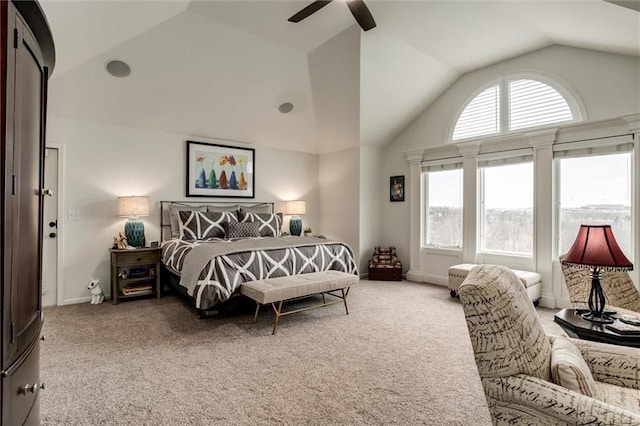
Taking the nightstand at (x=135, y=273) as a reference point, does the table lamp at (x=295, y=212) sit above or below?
above

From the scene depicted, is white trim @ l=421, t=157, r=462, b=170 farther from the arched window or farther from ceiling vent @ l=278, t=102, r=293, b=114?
ceiling vent @ l=278, t=102, r=293, b=114

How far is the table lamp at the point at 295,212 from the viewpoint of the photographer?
6.00m

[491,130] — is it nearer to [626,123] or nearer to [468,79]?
[468,79]

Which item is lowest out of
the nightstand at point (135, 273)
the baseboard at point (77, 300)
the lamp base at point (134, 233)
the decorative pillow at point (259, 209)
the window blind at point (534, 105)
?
the baseboard at point (77, 300)

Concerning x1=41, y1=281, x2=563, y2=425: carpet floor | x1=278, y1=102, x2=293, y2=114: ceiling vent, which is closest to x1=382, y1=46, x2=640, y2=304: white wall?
x1=41, y1=281, x2=563, y2=425: carpet floor

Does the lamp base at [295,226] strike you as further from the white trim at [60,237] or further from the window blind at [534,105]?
the window blind at [534,105]

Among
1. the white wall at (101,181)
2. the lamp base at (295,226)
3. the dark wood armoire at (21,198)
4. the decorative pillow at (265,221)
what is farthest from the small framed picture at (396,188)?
the dark wood armoire at (21,198)

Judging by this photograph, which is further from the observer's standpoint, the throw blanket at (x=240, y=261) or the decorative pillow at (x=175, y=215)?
the decorative pillow at (x=175, y=215)

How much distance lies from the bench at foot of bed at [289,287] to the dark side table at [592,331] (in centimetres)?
196

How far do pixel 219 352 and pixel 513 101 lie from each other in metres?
4.53

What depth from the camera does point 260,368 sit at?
2533 millimetres

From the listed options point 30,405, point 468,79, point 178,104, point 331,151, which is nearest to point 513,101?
point 468,79

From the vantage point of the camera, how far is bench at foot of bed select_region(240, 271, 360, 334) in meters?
3.20

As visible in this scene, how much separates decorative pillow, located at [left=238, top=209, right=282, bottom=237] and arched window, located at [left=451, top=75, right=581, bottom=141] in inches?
116
